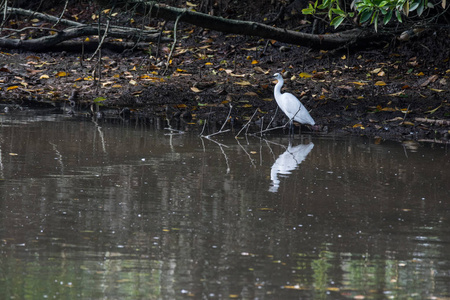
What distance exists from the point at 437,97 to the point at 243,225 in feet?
23.7

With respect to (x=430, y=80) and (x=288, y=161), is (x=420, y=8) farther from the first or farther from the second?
(x=430, y=80)

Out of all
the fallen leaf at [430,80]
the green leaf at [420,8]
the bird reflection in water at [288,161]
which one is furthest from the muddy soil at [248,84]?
the green leaf at [420,8]

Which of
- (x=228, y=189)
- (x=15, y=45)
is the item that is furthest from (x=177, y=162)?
(x=15, y=45)

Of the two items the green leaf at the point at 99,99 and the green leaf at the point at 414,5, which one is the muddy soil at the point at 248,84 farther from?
the green leaf at the point at 414,5

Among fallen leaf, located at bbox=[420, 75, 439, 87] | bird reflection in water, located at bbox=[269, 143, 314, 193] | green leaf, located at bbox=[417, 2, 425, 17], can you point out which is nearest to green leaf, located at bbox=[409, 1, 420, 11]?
green leaf, located at bbox=[417, 2, 425, 17]

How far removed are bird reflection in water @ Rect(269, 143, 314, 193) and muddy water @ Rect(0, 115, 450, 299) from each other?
25 mm

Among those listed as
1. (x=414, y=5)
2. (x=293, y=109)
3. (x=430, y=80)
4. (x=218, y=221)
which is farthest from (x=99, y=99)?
(x=218, y=221)

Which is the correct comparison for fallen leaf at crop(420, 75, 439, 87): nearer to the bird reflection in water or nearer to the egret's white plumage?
the egret's white plumage

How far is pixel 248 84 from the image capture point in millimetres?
12289

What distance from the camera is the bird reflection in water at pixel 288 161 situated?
6332 millimetres

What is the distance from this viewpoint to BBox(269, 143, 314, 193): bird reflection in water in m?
6.33

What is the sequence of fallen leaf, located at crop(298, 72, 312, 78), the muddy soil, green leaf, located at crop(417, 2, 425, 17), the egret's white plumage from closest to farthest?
green leaf, located at crop(417, 2, 425, 17)
the egret's white plumage
the muddy soil
fallen leaf, located at crop(298, 72, 312, 78)

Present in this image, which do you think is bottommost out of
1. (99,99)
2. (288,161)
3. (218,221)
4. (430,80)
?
(218,221)

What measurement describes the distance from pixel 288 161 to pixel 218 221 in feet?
8.74
